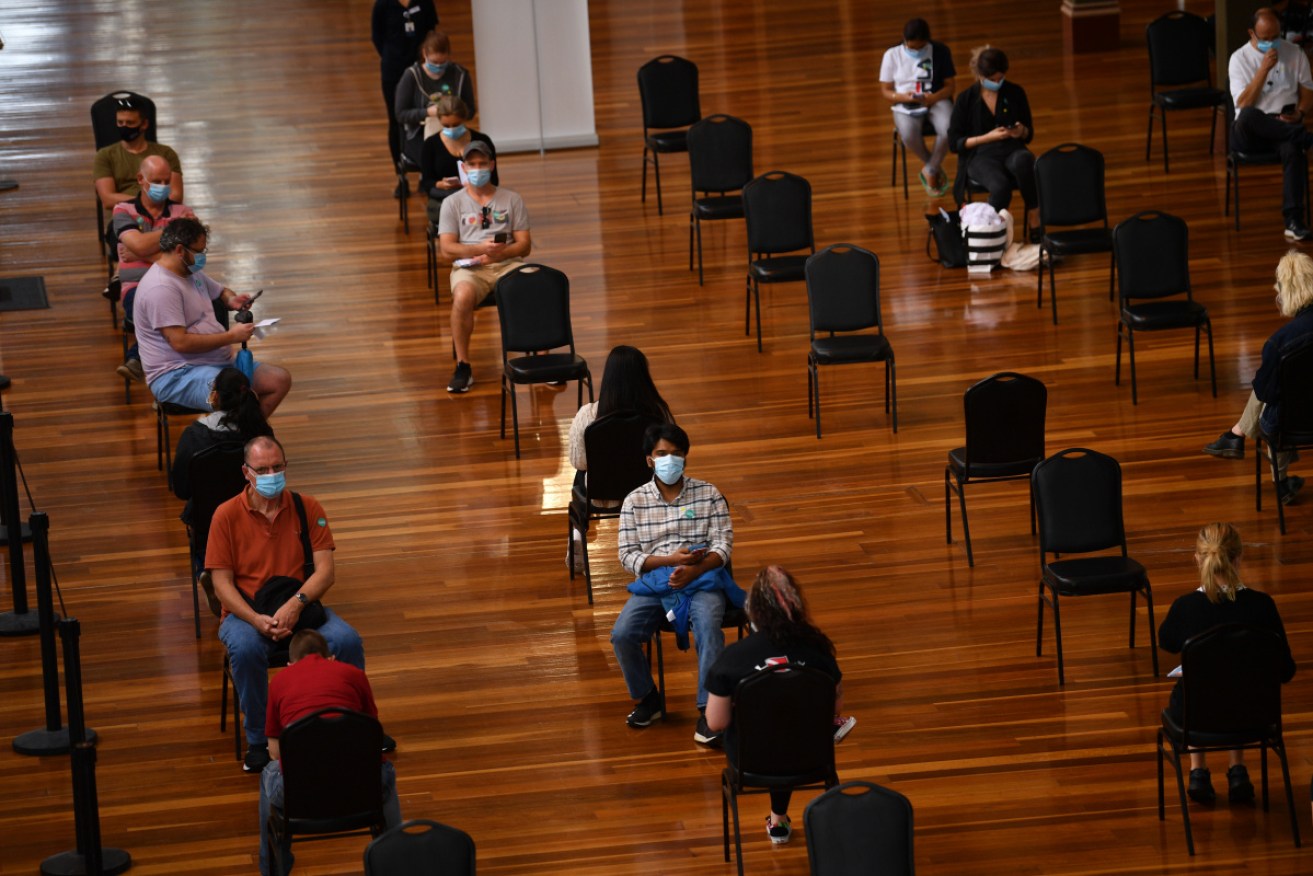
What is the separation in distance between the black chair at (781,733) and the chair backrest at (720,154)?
21.0 ft

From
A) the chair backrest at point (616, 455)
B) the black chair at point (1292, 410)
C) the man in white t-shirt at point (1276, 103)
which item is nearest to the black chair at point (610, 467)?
the chair backrest at point (616, 455)

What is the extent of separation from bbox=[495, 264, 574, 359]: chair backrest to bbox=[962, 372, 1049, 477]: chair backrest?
7.76 feet

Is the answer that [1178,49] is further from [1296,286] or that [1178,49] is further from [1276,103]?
[1296,286]

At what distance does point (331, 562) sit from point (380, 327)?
15.1 ft

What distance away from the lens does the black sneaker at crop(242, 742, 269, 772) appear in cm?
693

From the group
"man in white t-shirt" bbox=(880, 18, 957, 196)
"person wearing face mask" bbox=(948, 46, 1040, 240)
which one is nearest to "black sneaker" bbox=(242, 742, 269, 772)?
"person wearing face mask" bbox=(948, 46, 1040, 240)

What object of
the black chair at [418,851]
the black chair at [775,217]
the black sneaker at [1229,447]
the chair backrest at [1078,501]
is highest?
the black chair at [775,217]

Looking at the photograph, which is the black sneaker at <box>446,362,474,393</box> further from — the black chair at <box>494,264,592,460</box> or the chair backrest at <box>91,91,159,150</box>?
the chair backrest at <box>91,91,159,150</box>

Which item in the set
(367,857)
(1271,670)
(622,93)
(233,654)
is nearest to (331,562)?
(233,654)

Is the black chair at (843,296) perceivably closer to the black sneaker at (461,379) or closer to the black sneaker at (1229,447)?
the black sneaker at (1229,447)

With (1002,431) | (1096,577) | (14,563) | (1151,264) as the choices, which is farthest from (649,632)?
(1151,264)

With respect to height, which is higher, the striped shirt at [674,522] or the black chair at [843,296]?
the black chair at [843,296]

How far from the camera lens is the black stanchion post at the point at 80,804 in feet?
19.3

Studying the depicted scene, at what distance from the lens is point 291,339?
11258mm
